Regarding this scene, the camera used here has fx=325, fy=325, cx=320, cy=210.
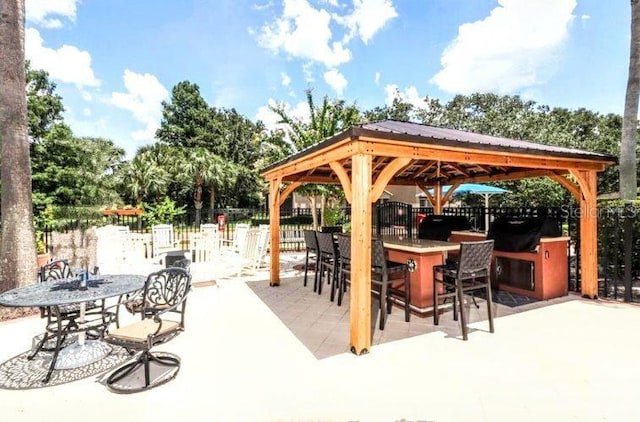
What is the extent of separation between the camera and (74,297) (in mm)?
3025

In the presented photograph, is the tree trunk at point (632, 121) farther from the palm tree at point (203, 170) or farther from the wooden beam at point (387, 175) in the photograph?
the palm tree at point (203, 170)

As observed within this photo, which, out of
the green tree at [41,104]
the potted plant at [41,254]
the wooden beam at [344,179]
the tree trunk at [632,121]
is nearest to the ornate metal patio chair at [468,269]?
the wooden beam at [344,179]

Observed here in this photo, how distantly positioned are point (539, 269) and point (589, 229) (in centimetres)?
117

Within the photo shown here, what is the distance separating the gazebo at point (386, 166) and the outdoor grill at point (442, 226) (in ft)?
4.20

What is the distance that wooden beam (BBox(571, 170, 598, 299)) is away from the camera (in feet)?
18.1

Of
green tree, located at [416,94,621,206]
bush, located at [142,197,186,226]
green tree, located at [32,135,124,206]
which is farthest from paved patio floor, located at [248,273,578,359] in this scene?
green tree, located at [32,135,124,206]

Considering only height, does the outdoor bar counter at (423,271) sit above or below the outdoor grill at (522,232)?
below

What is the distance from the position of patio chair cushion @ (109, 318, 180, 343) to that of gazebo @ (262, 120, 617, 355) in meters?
1.89

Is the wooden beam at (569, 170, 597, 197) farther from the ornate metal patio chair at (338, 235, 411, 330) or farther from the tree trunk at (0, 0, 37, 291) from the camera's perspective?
the tree trunk at (0, 0, 37, 291)

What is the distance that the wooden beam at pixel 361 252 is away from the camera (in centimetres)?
355

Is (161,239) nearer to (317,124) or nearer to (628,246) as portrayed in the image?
(317,124)

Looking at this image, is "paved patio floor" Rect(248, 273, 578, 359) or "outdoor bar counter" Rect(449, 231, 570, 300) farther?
"outdoor bar counter" Rect(449, 231, 570, 300)

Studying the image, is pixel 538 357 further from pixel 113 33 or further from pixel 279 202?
pixel 113 33

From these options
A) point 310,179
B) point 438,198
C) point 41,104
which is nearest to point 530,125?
point 438,198
